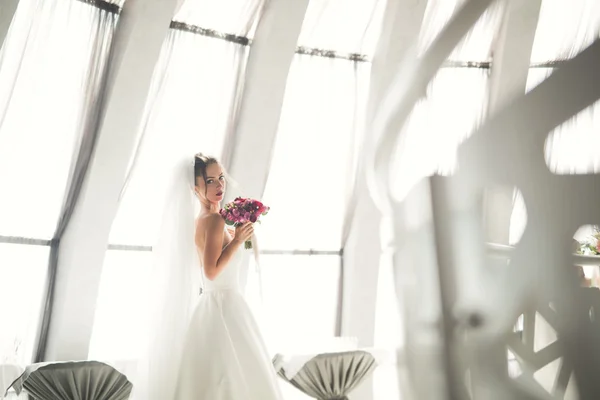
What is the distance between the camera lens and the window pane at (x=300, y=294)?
16.9 ft

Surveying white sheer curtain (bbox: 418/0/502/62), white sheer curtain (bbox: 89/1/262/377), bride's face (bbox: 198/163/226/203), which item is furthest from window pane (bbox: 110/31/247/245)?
white sheer curtain (bbox: 418/0/502/62)

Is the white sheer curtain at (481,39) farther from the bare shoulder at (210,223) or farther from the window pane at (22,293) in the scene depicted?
the window pane at (22,293)

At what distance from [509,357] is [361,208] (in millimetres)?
4031

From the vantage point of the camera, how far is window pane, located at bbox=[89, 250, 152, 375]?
4.47 m

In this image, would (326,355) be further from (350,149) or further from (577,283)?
(577,283)

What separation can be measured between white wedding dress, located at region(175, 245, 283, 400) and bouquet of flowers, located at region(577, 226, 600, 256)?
6.82ft

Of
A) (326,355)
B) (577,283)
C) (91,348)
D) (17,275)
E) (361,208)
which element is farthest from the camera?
(361,208)

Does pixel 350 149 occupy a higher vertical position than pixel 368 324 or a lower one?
higher

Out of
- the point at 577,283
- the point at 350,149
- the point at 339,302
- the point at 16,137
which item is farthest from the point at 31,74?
the point at 577,283

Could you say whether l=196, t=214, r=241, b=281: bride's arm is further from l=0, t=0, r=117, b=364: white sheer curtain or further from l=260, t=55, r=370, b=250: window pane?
l=260, t=55, r=370, b=250: window pane

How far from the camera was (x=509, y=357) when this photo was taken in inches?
50.1

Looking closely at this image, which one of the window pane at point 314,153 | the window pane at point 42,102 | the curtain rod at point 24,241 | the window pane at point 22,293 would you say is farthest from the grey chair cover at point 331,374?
the window pane at point 42,102

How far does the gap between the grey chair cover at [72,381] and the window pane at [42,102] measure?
128 cm

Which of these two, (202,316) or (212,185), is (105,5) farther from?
(202,316)
